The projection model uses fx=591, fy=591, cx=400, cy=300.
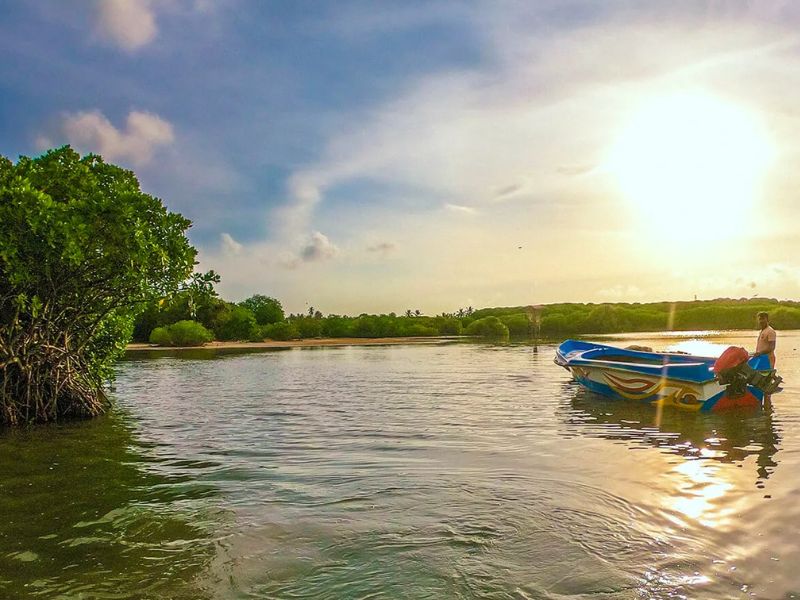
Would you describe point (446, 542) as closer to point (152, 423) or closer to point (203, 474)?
point (203, 474)

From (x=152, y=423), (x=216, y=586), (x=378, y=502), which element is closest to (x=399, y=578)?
(x=216, y=586)

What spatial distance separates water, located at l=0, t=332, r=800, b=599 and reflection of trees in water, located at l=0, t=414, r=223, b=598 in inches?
1.3

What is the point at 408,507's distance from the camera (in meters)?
8.23

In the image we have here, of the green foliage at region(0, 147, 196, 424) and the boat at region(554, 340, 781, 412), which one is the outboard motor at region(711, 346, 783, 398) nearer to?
the boat at region(554, 340, 781, 412)

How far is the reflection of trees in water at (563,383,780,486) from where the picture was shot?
37.2 feet

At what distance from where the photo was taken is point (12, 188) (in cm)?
1288

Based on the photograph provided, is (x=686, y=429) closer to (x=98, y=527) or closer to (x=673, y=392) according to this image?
(x=673, y=392)

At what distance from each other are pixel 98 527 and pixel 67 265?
8.83 metres

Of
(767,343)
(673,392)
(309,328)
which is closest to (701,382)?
(673,392)

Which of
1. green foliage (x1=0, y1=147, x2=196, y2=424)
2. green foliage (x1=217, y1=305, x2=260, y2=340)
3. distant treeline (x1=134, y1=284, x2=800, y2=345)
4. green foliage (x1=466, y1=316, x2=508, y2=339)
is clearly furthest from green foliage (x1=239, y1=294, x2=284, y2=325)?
green foliage (x1=0, y1=147, x2=196, y2=424)

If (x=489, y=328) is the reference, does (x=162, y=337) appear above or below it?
below

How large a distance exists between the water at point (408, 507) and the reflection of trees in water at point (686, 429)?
9 cm

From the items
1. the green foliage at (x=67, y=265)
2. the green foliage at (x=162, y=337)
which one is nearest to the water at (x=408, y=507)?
the green foliage at (x=67, y=265)

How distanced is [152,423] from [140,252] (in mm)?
5056
